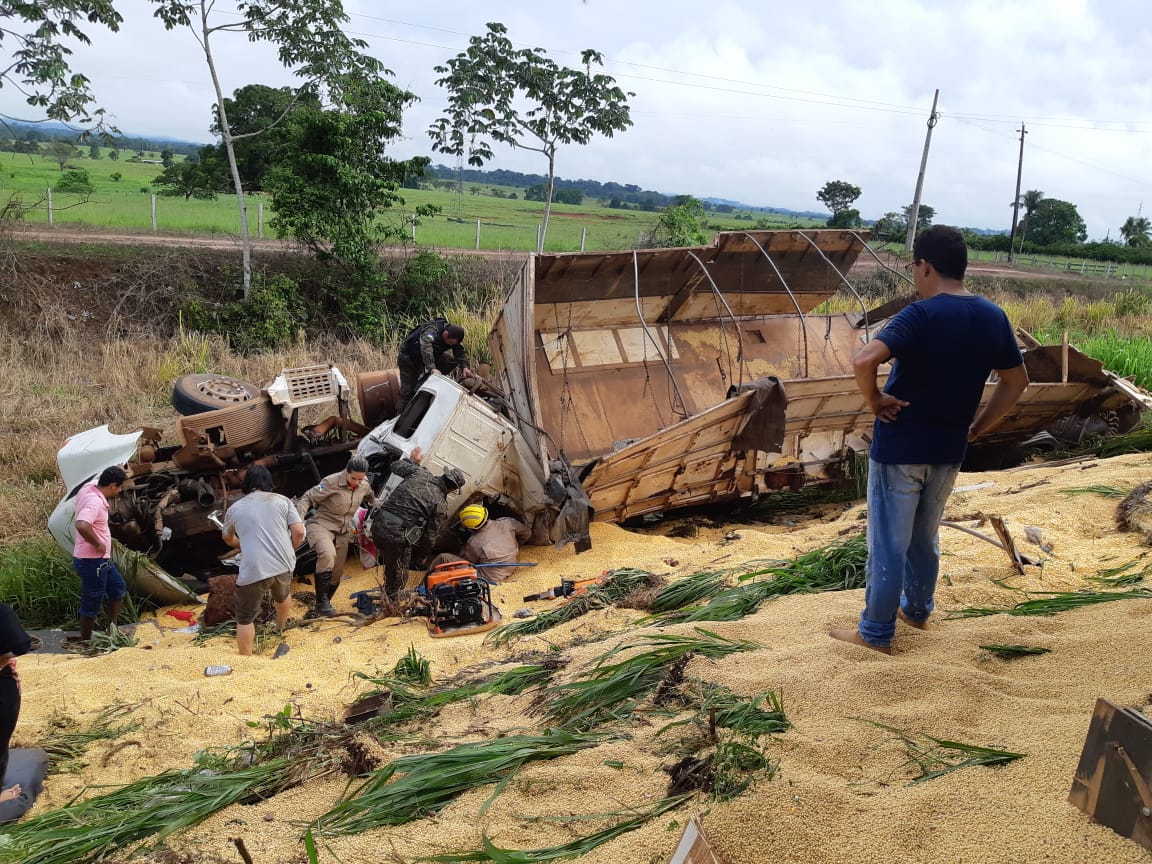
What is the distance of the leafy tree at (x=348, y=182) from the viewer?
49.3ft

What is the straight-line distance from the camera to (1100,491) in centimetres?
565

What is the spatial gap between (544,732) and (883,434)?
1.75 metres

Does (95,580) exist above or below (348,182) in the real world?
below

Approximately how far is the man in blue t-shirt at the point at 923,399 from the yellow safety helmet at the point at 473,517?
14.1 ft

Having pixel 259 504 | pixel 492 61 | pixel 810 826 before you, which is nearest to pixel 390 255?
pixel 492 61

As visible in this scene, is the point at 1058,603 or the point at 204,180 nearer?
the point at 1058,603

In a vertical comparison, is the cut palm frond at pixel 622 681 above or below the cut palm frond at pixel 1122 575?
below

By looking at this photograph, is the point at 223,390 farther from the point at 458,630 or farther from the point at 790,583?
the point at 790,583

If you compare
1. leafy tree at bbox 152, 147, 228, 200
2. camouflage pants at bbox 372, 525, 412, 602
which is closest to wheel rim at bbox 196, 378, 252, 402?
camouflage pants at bbox 372, 525, 412, 602

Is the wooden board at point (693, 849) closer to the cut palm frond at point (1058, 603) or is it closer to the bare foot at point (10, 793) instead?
the cut palm frond at point (1058, 603)

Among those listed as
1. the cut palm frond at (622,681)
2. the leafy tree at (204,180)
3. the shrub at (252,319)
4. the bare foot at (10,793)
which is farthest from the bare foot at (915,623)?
the leafy tree at (204,180)

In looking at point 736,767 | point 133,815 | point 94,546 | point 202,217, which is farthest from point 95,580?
point 202,217

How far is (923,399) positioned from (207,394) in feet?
21.9

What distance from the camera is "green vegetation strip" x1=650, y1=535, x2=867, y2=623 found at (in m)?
4.44
